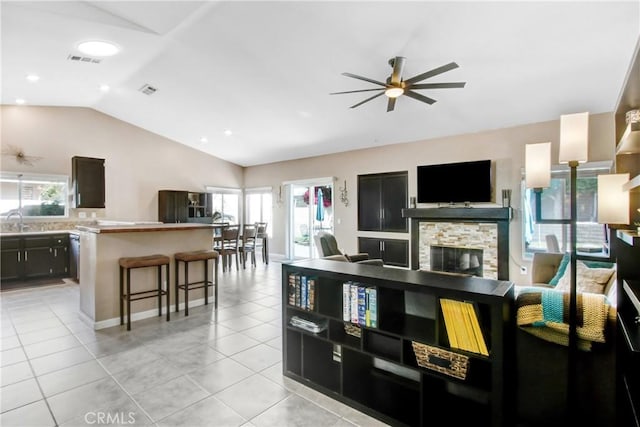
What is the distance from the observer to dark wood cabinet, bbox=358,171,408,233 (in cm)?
683

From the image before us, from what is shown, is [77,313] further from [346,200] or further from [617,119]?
[617,119]

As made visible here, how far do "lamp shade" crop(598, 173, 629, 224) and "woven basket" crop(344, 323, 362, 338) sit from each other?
6.09 ft

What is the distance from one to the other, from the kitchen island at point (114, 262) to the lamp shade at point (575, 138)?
4.02m

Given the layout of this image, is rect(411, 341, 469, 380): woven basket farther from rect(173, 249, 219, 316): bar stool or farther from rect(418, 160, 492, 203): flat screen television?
rect(418, 160, 492, 203): flat screen television

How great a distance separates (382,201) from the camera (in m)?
7.11

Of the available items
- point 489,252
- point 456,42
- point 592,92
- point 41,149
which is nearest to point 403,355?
point 456,42

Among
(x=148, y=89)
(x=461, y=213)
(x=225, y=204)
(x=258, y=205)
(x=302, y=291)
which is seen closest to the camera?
(x=302, y=291)

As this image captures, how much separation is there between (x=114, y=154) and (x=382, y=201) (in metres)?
6.28

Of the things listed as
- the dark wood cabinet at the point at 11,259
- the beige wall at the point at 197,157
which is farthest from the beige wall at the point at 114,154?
the dark wood cabinet at the point at 11,259

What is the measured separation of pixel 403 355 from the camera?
2.03 metres

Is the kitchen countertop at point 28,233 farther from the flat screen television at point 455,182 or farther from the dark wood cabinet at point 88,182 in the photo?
the flat screen television at point 455,182

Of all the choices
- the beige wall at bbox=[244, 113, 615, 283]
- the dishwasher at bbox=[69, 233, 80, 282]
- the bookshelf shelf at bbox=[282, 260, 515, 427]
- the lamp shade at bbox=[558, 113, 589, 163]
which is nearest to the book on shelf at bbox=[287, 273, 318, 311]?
the bookshelf shelf at bbox=[282, 260, 515, 427]

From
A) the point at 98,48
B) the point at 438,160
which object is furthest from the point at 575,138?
the point at 98,48

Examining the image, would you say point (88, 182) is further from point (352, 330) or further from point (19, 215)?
point (352, 330)
